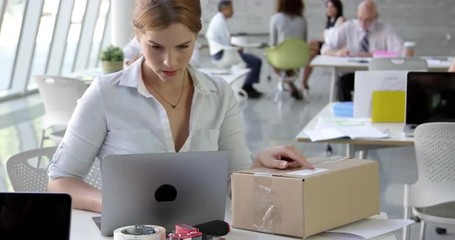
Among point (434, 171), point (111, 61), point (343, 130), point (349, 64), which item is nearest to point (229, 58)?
point (349, 64)

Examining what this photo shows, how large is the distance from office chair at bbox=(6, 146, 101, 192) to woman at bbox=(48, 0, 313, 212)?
36 centimetres

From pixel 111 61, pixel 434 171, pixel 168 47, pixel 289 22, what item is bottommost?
pixel 434 171

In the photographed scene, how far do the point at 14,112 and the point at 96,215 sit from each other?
834cm

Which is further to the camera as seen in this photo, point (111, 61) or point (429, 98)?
point (111, 61)

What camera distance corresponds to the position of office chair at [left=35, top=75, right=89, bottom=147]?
591cm

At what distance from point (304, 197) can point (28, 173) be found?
4.07 ft

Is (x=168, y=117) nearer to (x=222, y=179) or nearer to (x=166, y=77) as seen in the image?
(x=166, y=77)

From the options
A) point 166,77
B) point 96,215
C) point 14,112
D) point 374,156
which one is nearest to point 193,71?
point 166,77

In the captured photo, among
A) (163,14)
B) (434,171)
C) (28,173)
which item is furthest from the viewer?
(434,171)

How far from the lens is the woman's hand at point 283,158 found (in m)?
2.39

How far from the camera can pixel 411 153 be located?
291 inches

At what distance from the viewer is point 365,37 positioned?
895cm

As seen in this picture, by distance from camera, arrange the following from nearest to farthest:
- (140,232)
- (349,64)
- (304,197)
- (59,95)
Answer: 1. (140,232)
2. (304,197)
3. (59,95)
4. (349,64)

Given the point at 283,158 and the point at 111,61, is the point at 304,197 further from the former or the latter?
the point at 111,61
